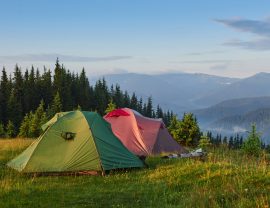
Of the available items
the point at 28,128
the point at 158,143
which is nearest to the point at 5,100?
the point at 28,128

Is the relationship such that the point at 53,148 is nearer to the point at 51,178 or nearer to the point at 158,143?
the point at 51,178

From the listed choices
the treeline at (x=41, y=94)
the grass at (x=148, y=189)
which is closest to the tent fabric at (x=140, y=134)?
the grass at (x=148, y=189)

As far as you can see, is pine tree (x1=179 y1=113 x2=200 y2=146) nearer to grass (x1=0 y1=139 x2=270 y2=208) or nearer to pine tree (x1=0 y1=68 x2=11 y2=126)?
grass (x1=0 y1=139 x2=270 y2=208)

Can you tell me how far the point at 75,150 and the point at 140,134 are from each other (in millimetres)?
9123

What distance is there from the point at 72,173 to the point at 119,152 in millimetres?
2381

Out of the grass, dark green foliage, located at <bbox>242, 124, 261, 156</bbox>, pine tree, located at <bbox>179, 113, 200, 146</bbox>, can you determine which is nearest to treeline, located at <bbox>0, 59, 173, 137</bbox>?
pine tree, located at <bbox>179, 113, 200, 146</bbox>

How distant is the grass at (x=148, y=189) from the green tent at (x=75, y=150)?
2.56 feet

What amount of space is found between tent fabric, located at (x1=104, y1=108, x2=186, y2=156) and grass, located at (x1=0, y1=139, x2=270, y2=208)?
8.96 metres

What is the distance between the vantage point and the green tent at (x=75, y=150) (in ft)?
57.5

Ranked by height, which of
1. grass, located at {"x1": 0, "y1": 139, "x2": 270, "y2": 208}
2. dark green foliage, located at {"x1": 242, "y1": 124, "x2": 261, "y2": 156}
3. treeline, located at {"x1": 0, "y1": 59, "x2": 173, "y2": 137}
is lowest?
treeline, located at {"x1": 0, "y1": 59, "x2": 173, "y2": 137}

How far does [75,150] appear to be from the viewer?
17.8m

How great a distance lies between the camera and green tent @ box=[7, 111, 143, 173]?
17.5 meters

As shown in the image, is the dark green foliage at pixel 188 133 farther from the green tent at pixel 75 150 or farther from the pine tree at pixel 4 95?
the pine tree at pixel 4 95

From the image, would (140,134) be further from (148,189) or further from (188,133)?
(188,133)
